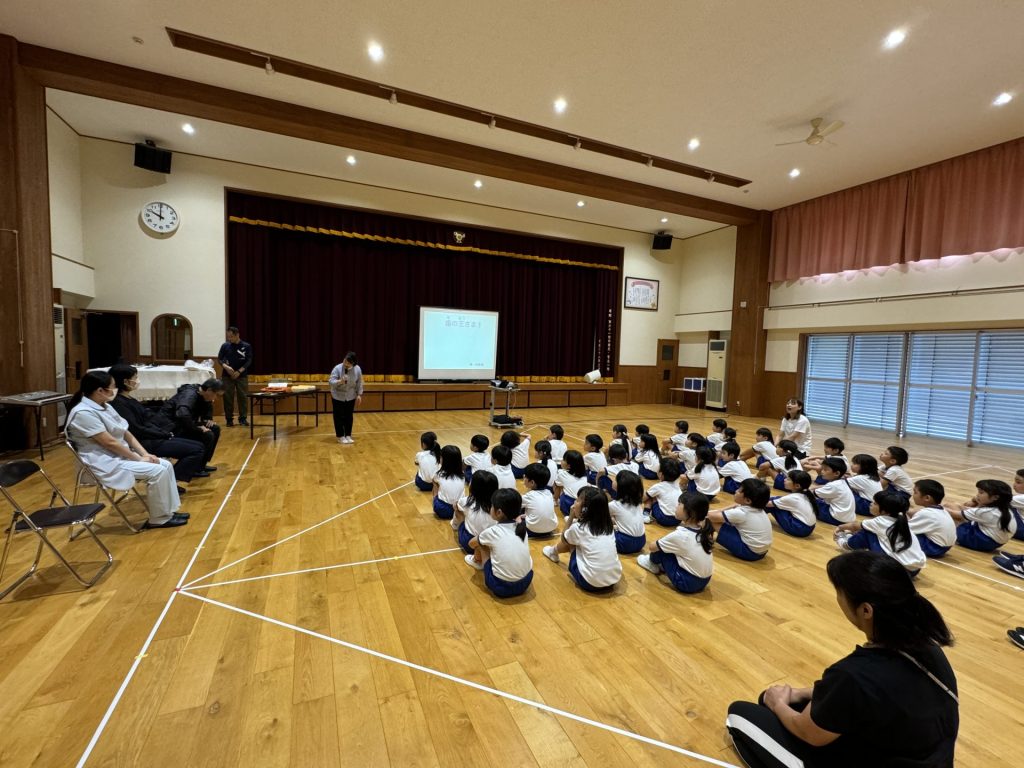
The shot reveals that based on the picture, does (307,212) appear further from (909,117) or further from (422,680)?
(909,117)

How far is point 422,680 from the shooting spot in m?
1.68

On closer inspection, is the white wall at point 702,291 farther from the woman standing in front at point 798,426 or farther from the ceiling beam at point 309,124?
the woman standing in front at point 798,426

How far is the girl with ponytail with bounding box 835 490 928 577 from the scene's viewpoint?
8.24 feet

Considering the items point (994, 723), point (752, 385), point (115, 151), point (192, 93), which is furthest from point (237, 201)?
point (752, 385)

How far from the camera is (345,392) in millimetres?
5621

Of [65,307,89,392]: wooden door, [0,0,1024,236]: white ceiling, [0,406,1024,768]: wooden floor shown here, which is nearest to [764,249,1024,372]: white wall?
[0,0,1024,236]: white ceiling

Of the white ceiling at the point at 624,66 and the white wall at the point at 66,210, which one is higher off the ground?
the white ceiling at the point at 624,66

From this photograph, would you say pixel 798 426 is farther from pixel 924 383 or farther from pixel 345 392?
pixel 345 392

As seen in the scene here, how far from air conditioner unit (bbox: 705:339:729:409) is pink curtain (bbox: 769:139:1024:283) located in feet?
5.94

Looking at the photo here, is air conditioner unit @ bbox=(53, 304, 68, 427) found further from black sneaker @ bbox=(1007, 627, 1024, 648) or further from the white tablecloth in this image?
black sneaker @ bbox=(1007, 627, 1024, 648)

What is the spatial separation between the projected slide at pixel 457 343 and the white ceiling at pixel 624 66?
3.41m

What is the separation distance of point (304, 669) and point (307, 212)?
795cm

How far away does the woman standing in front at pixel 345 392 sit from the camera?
18.2 feet

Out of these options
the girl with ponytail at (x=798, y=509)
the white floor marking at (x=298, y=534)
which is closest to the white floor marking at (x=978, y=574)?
the girl with ponytail at (x=798, y=509)
